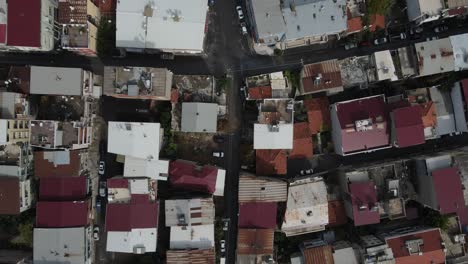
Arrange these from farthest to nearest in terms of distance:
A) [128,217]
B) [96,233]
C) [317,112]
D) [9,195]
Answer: [96,233] < [317,112] < [128,217] < [9,195]

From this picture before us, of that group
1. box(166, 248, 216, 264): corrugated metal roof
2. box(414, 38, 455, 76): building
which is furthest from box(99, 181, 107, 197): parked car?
box(414, 38, 455, 76): building

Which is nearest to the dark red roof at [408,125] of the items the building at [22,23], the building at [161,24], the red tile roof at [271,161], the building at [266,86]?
the building at [266,86]

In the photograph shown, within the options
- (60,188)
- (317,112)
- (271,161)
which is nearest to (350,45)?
(317,112)

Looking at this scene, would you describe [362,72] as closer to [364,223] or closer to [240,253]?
[364,223]

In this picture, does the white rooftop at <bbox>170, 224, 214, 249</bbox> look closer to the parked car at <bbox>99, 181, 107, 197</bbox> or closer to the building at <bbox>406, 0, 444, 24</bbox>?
the parked car at <bbox>99, 181, 107, 197</bbox>

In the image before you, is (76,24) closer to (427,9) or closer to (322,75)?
(322,75)

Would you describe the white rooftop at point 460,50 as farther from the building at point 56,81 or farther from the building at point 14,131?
the building at point 14,131

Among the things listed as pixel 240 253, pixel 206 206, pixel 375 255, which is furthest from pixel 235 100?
pixel 375 255
